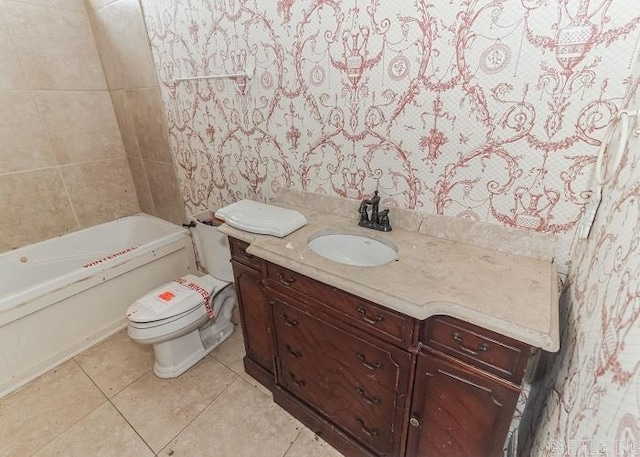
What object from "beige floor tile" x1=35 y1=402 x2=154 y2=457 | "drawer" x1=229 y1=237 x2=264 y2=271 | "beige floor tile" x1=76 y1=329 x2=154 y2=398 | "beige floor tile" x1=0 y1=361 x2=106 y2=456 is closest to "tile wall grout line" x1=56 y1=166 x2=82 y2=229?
"beige floor tile" x1=76 y1=329 x2=154 y2=398

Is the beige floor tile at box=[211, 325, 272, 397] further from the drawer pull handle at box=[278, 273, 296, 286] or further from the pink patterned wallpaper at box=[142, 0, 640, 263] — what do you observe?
the pink patterned wallpaper at box=[142, 0, 640, 263]

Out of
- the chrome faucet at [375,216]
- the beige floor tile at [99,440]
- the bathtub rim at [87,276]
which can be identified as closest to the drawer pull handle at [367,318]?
the chrome faucet at [375,216]

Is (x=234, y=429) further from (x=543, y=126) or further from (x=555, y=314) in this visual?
(x=543, y=126)

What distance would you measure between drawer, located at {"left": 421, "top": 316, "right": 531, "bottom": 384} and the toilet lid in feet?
3.94

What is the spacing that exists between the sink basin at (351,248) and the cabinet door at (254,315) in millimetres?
287

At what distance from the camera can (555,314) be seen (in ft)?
2.50

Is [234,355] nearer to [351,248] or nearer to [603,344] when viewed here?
[351,248]

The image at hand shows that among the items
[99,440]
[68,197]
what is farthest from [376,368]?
[68,197]

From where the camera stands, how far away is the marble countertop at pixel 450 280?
0.75 meters

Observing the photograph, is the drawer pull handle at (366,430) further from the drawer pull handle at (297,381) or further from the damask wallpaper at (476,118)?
the damask wallpaper at (476,118)

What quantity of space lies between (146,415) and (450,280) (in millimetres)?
1504

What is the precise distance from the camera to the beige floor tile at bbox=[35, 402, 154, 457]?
1288 millimetres

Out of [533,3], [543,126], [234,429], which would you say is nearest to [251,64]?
[533,3]

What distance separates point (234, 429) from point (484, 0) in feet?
6.07
